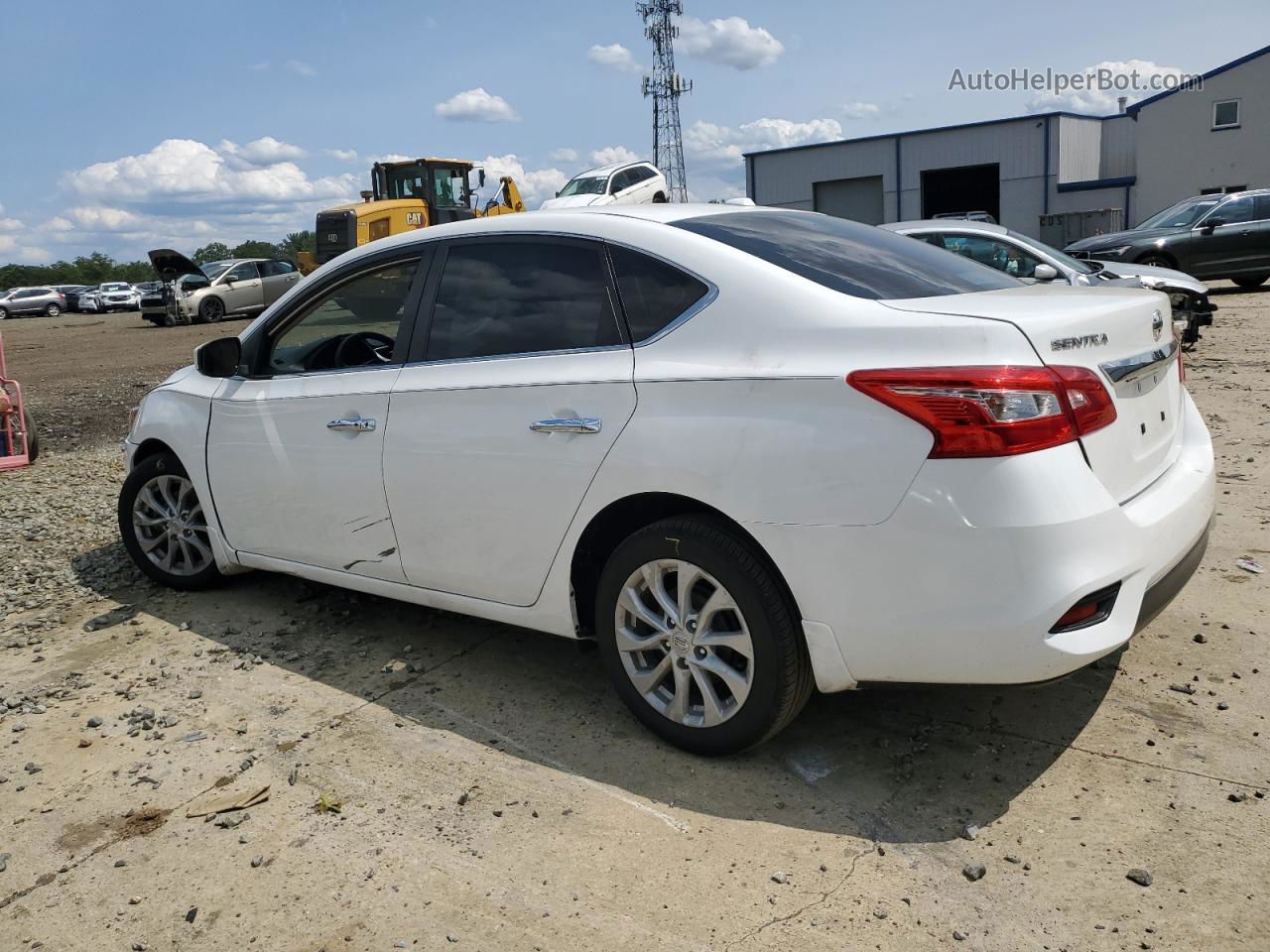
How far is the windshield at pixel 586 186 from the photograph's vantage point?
81.8 feet

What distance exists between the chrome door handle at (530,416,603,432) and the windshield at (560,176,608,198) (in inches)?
883

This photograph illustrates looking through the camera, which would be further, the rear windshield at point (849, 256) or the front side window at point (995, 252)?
the front side window at point (995, 252)

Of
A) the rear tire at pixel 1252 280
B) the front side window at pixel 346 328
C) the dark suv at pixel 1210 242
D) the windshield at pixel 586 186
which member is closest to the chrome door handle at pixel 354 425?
the front side window at pixel 346 328

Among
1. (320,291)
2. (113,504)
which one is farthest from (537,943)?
(113,504)

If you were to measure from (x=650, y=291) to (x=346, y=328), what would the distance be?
5.86 feet

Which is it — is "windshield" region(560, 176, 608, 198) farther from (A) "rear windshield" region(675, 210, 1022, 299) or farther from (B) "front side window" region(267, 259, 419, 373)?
(A) "rear windshield" region(675, 210, 1022, 299)

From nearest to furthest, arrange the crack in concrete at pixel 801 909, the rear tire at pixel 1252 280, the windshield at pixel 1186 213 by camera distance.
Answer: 1. the crack in concrete at pixel 801 909
2. the windshield at pixel 1186 213
3. the rear tire at pixel 1252 280

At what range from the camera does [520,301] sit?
368cm

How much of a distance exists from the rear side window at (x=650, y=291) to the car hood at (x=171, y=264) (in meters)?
24.2

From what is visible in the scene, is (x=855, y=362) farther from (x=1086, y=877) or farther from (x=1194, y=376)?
(x=1194, y=376)

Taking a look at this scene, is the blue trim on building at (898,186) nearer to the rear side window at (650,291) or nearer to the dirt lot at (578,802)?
the dirt lot at (578,802)

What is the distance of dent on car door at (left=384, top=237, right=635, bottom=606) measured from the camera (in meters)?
3.36

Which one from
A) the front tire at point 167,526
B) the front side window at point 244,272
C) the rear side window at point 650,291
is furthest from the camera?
the front side window at point 244,272

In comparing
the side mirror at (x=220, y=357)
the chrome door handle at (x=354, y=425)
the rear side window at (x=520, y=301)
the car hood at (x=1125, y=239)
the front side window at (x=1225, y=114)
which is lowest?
the chrome door handle at (x=354, y=425)
